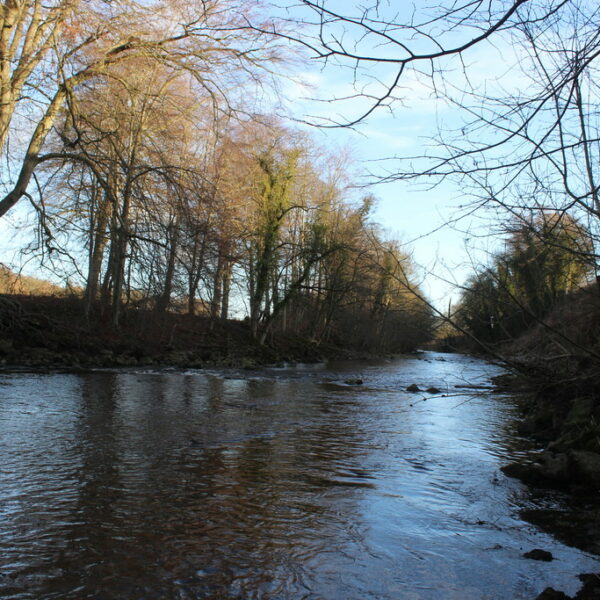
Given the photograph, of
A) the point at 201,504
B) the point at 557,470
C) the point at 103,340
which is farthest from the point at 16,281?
the point at 557,470

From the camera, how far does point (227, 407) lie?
9.41 m

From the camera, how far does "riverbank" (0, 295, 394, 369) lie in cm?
1417

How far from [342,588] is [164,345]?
1664cm

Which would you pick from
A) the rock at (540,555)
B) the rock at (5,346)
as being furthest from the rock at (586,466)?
the rock at (5,346)

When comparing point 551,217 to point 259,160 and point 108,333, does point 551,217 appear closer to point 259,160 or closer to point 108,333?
point 108,333

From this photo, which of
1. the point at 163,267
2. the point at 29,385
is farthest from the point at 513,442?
the point at 29,385

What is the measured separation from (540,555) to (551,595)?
2.43ft

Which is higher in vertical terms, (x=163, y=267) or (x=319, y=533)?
(x=163, y=267)

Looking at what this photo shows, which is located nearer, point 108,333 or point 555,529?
point 555,529

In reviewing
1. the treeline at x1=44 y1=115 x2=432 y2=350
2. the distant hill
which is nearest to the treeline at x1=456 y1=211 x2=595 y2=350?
the treeline at x1=44 y1=115 x2=432 y2=350

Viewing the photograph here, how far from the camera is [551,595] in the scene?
293 cm

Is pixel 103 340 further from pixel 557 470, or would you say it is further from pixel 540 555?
pixel 540 555

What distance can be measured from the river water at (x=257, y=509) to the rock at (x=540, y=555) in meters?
0.06

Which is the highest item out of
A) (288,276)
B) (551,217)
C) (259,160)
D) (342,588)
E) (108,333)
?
(259,160)
